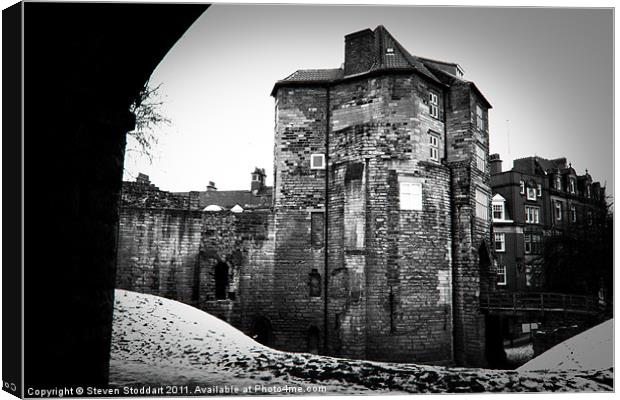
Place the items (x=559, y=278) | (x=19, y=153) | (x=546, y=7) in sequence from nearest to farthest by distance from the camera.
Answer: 1. (x=19, y=153)
2. (x=546, y=7)
3. (x=559, y=278)

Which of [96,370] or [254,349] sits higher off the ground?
[96,370]

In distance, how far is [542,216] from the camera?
11.5 meters

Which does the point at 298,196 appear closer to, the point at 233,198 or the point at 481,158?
the point at 233,198

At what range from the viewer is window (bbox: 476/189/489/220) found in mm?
14031

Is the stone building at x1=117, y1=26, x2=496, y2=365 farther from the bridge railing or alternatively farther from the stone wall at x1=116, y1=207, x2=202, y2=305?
the bridge railing

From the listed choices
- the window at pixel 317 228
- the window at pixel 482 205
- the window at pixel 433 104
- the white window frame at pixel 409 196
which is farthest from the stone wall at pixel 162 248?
the window at pixel 482 205

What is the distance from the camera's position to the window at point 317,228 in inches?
524

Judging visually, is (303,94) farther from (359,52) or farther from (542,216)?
(542,216)

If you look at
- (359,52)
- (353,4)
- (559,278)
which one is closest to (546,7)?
(353,4)

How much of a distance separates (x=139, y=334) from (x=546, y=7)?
877cm

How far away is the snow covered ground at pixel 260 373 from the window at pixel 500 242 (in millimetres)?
5498

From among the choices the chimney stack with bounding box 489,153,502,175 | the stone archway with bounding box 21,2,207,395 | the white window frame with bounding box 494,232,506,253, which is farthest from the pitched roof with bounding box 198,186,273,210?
the stone archway with bounding box 21,2,207,395

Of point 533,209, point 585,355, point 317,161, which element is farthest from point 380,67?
point 585,355

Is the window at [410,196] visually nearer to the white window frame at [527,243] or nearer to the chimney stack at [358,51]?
the white window frame at [527,243]
